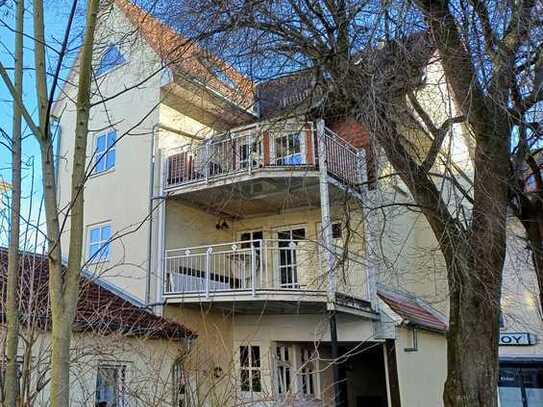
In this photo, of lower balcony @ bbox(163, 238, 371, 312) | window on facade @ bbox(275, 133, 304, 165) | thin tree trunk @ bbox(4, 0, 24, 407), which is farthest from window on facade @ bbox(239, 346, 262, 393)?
window on facade @ bbox(275, 133, 304, 165)

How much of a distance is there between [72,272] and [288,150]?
1055 cm

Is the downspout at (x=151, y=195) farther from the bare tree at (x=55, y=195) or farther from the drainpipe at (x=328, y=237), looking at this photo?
the bare tree at (x=55, y=195)

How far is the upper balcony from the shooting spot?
11.2m

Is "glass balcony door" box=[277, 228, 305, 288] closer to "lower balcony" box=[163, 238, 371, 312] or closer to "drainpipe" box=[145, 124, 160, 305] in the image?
"lower balcony" box=[163, 238, 371, 312]

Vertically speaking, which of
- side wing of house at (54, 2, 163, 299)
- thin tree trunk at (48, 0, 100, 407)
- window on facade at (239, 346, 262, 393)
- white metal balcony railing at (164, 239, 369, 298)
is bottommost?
window on facade at (239, 346, 262, 393)

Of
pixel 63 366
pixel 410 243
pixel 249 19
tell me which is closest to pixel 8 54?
pixel 63 366

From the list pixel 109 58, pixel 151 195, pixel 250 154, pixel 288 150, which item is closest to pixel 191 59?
pixel 109 58

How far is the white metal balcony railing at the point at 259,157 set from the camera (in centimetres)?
1137

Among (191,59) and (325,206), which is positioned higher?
(191,59)

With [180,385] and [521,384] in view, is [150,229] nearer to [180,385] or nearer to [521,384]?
[180,385]

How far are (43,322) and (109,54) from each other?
253 centimetres

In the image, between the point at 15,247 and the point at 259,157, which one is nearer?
the point at 15,247

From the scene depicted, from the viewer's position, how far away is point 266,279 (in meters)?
12.1

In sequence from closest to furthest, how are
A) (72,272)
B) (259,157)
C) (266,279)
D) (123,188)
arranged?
(72,272), (259,157), (266,279), (123,188)
